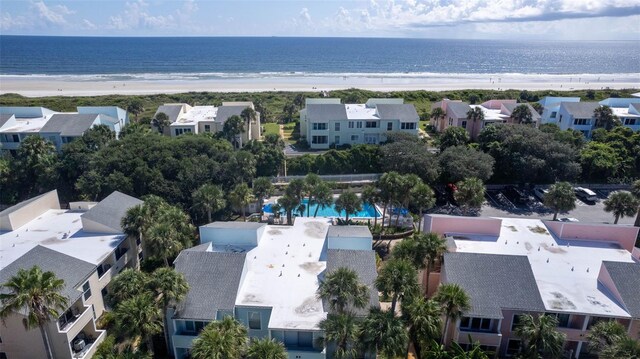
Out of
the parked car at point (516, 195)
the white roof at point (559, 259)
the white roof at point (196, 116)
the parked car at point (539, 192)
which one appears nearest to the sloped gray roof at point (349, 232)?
the white roof at point (559, 259)

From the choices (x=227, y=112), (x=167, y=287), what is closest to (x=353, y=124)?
(x=227, y=112)

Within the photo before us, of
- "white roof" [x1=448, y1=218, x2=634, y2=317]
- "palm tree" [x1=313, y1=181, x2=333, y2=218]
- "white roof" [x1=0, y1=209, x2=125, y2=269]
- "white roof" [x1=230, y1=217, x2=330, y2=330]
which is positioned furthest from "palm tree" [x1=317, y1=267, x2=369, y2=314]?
"white roof" [x1=0, y1=209, x2=125, y2=269]

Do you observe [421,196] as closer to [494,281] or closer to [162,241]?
[494,281]

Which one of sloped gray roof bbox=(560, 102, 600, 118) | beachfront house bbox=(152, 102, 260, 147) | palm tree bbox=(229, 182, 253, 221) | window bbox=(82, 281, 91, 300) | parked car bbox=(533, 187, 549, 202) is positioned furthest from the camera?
sloped gray roof bbox=(560, 102, 600, 118)

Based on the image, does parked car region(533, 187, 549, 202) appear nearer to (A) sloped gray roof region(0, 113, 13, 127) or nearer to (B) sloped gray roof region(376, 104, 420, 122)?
(B) sloped gray roof region(376, 104, 420, 122)

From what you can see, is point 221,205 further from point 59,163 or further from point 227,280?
point 59,163

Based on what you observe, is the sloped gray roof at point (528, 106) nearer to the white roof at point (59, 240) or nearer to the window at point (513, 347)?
the window at point (513, 347)

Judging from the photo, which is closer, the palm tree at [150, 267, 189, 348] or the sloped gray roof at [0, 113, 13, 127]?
the palm tree at [150, 267, 189, 348]
